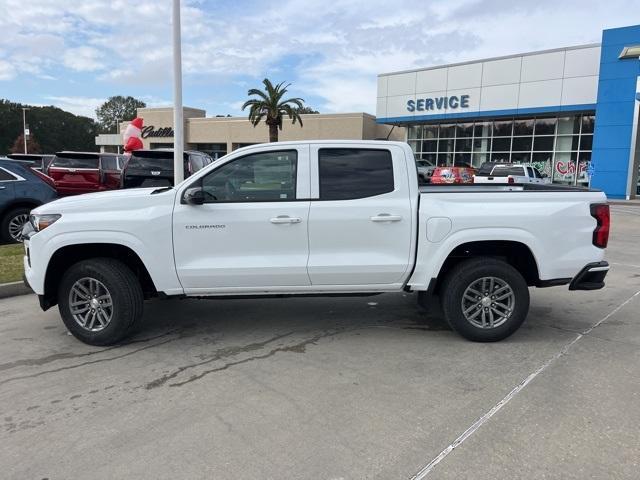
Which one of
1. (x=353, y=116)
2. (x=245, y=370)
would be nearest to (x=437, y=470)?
(x=245, y=370)

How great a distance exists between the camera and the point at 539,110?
1267 inches

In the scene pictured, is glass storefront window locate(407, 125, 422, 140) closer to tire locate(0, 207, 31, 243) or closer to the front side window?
tire locate(0, 207, 31, 243)

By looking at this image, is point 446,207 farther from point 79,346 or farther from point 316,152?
point 79,346

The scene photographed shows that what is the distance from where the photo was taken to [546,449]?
10.5ft

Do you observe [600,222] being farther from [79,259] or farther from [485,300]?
[79,259]

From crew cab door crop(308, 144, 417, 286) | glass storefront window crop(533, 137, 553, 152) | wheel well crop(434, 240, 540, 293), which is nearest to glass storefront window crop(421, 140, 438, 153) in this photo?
glass storefront window crop(533, 137, 553, 152)

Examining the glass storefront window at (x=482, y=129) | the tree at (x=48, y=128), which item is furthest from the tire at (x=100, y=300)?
the tree at (x=48, y=128)

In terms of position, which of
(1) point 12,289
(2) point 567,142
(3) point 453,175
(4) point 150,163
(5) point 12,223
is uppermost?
(2) point 567,142

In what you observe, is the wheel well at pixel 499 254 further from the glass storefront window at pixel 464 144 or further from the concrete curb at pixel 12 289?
the glass storefront window at pixel 464 144

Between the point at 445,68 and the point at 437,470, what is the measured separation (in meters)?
36.2

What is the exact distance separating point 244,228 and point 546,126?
111 ft

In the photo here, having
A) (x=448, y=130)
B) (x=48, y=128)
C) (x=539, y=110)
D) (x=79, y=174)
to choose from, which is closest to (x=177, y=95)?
(x=79, y=174)

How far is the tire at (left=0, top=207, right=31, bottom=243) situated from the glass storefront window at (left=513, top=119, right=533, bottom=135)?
31944mm

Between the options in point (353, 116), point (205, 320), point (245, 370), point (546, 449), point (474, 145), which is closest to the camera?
A: point (546, 449)
